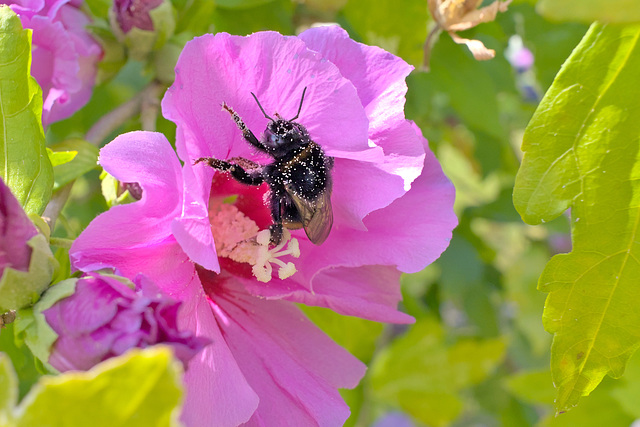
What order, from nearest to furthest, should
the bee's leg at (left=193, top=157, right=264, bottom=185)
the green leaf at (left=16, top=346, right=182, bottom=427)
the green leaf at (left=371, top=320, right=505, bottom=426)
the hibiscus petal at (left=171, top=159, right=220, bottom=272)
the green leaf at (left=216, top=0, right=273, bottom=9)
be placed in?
1. the green leaf at (left=16, top=346, right=182, bottom=427)
2. the hibiscus petal at (left=171, top=159, right=220, bottom=272)
3. the bee's leg at (left=193, top=157, right=264, bottom=185)
4. the green leaf at (left=216, top=0, right=273, bottom=9)
5. the green leaf at (left=371, top=320, right=505, bottom=426)

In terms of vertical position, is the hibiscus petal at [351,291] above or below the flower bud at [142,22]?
below

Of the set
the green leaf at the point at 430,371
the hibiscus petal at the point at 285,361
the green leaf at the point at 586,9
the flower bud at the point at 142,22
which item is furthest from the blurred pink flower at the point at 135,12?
the green leaf at the point at 430,371

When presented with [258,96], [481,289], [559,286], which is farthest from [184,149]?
[481,289]

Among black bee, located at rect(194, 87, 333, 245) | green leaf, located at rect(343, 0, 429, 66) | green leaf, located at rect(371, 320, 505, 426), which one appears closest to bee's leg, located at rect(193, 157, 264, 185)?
black bee, located at rect(194, 87, 333, 245)

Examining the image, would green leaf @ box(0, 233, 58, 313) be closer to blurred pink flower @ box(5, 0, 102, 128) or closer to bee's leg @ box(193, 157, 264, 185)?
bee's leg @ box(193, 157, 264, 185)

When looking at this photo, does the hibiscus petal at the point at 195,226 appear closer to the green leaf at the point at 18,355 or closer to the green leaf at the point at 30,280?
the green leaf at the point at 30,280

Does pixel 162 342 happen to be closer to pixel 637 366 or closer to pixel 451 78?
pixel 451 78

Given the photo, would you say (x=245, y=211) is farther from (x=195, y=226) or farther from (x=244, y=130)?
(x=195, y=226)
